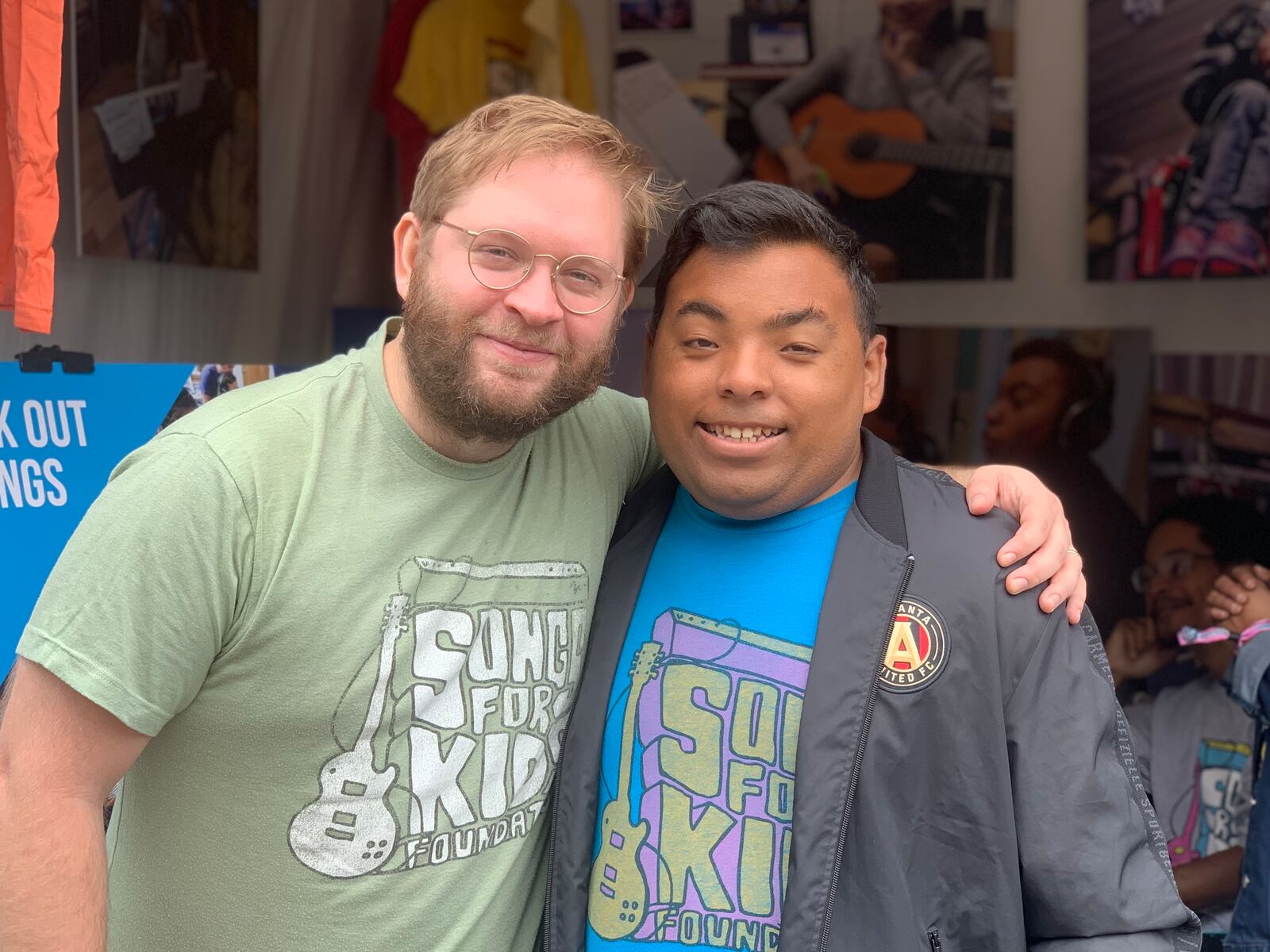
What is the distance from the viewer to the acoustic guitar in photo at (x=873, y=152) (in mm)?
4000

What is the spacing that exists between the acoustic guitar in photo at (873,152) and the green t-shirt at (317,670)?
9.57 ft

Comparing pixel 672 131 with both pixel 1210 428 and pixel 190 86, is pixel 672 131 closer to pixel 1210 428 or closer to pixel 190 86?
pixel 190 86

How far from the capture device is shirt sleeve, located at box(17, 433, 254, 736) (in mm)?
1241

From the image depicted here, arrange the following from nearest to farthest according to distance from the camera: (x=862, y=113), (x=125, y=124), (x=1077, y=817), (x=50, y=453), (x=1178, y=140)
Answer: (x=1077, y=817)
(x=50, y=453)
(x=125, y=124)
(x=1178, y=140)
(x=862, y=113)

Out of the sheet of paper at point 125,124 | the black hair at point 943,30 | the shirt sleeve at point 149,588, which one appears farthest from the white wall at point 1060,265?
the shirt sleeve at point 149,588

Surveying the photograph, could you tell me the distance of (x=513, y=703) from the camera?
153 centimetres

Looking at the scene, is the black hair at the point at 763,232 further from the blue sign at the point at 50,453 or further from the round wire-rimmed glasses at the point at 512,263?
the blue sign at the point at 50,453

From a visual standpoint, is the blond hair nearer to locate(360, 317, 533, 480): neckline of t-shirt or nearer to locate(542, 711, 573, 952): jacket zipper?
locate(360, 317, 533, 480): neckline of t-shirt

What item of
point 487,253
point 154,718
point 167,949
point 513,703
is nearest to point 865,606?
point 513,703

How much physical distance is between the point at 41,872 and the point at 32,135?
1019mm

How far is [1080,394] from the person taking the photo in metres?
3.95

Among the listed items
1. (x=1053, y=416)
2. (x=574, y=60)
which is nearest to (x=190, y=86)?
(x=574, y=60)

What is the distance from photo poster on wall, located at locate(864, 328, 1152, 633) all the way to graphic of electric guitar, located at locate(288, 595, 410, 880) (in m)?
2.90

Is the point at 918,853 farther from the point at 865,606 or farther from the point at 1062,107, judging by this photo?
the point at 1062,107
